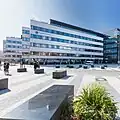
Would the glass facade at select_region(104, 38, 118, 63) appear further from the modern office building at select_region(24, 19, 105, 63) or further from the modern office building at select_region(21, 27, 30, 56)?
the modern office building at select_region(21, 27, 30, 56)

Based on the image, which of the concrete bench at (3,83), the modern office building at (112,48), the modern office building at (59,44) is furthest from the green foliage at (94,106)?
the modern office building at (112,48)

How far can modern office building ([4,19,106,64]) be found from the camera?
76.5 metres

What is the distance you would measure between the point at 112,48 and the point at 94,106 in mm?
120311

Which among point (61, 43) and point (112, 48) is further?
point (112, 48)

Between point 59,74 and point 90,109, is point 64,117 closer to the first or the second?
point 90,109

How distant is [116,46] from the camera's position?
117438 millimetres

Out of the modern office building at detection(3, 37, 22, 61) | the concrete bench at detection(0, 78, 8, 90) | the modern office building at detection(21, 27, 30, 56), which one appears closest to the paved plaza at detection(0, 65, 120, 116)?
the concrete bench at detection(0, 78, 8, 90)

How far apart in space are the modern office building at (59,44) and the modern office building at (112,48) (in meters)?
5.08

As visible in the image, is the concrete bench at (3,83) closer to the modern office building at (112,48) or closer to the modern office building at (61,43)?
the modern office building at (61,43)

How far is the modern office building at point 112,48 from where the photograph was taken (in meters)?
118

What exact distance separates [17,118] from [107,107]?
2.07m

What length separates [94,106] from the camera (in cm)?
461

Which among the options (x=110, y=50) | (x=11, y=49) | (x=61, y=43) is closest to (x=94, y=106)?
(x=61, y=43)

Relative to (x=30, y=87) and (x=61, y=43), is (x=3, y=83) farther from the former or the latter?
(x=61, y=43)
